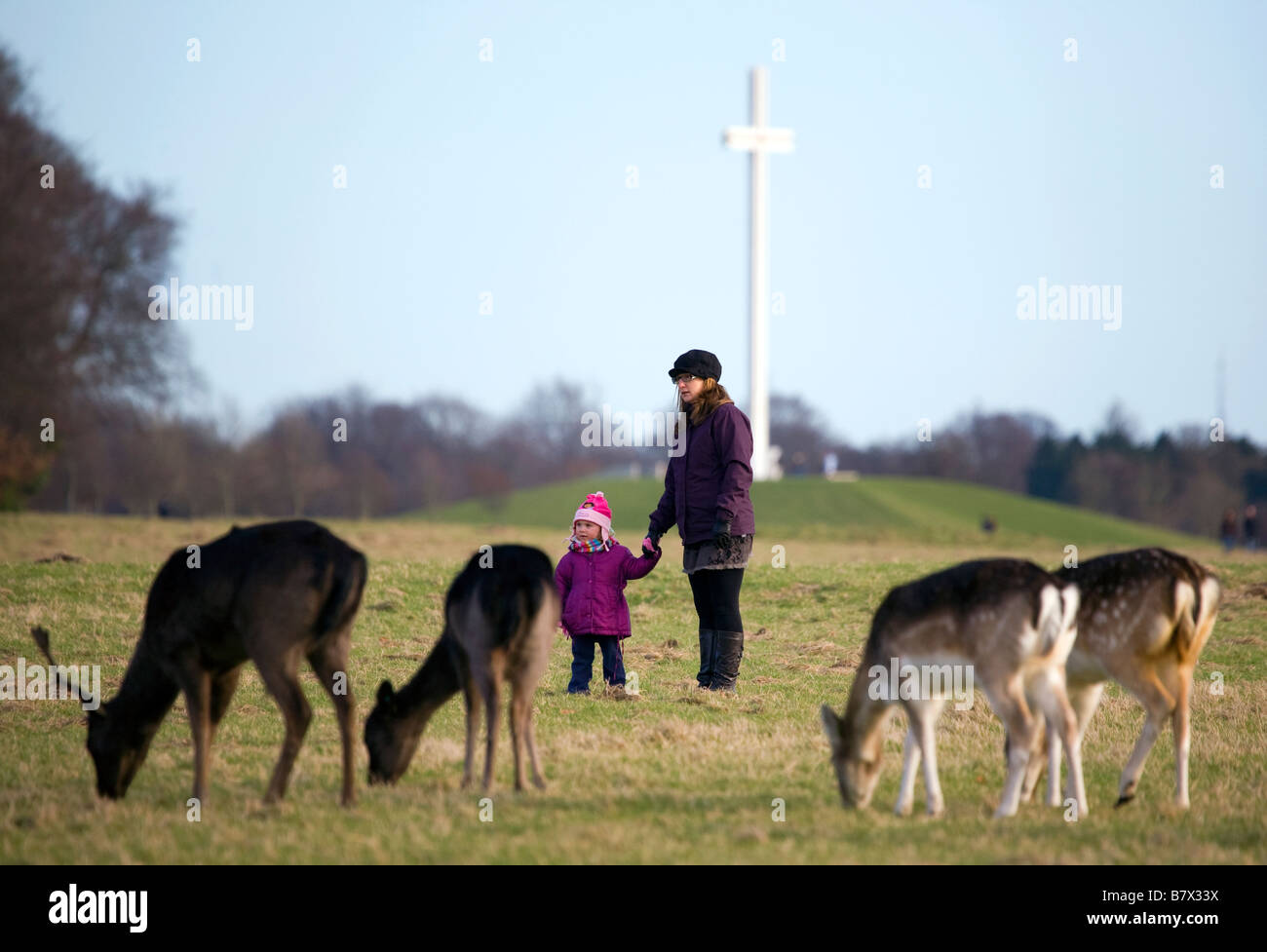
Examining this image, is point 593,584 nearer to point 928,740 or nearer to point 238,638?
point 238,638

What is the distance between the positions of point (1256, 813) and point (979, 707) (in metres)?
3.52

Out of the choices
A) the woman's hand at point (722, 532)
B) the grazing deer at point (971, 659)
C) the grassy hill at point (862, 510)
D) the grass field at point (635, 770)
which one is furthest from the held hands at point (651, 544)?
the grassy hill at point (862, 510)

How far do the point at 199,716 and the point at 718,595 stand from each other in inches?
190

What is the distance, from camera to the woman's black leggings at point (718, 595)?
10961 mm

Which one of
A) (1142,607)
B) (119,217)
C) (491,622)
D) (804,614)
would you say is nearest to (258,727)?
(491,622)

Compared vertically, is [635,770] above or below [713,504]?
below

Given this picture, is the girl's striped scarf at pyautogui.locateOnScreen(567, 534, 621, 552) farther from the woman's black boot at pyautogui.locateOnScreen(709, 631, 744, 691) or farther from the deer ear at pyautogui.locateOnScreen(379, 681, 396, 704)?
the deer ear at pyautogui.locateOnScreen(379, 681, 396, 704)

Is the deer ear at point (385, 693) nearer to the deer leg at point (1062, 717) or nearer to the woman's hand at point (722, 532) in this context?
the woman's hand at point (722, 532)

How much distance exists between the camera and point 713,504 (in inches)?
434

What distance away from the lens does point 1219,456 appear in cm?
10112

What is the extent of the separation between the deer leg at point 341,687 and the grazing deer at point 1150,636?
4054mm

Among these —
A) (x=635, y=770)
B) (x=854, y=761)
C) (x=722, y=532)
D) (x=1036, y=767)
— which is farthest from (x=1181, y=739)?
(x=722, y=532)

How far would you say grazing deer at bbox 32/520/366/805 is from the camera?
24.1ft
